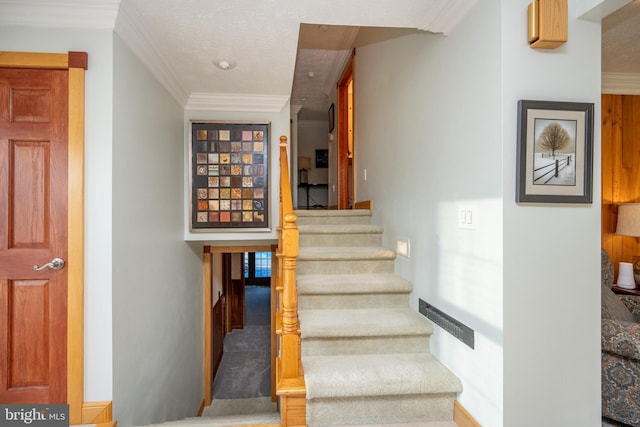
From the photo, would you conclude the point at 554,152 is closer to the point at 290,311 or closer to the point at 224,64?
the point at 290,311

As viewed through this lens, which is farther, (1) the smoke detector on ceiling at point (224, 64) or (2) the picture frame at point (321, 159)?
(2) the picture frame at point (321, 159)

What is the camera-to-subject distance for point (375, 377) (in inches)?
68.5

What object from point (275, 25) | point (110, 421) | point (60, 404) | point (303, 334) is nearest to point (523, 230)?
point (303, 334)

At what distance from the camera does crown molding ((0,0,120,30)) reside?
1642 millimetres

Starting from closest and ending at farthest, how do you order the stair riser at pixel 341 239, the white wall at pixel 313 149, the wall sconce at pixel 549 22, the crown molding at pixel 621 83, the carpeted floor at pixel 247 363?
1. the wall sconce at pixel 549 22
2. the crown molding at pixel 621 83
3. the stair riser at pixel 341 239
4. the carpeted floor at pixel 247 363
5. the white wall at pixel 313 149

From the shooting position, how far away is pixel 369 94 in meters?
3.54

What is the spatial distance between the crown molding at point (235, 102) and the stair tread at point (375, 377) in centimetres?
237

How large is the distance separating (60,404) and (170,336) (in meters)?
1.04

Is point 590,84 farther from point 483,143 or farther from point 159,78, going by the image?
point 159,78

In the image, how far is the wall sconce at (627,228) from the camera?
8.92 feet

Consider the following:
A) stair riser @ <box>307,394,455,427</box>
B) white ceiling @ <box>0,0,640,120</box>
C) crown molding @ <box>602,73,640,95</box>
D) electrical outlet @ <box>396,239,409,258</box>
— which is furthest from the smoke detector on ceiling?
crown molding @ <box>602,73,640,95</box>

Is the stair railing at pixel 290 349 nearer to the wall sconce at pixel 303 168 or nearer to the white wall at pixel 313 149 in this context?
the wall sconce at pixel 303 168

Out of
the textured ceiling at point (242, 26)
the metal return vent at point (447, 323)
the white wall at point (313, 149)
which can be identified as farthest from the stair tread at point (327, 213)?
the white wall at point (313, 149)

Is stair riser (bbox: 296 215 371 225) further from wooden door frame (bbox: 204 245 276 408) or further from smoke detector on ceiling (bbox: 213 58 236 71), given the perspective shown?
smoke detector on ceiling (bbox: 213 58 236 71)
